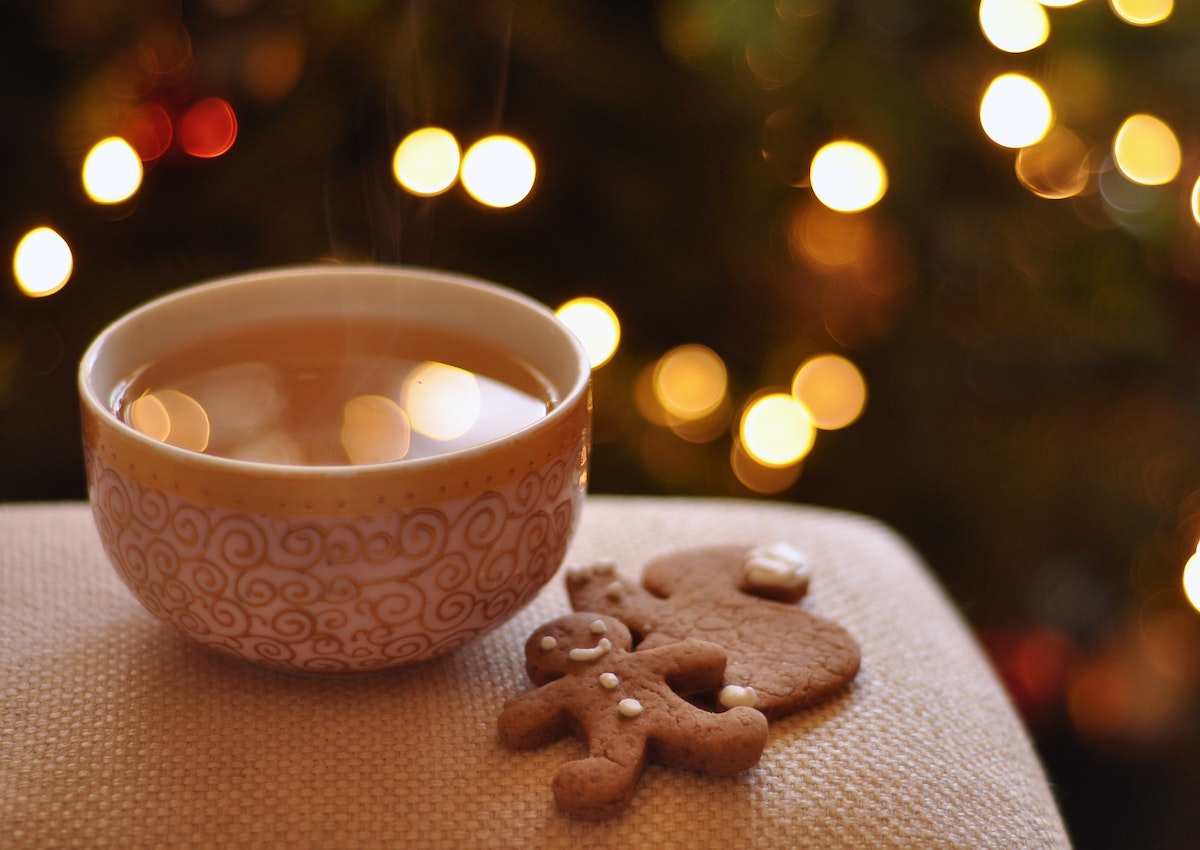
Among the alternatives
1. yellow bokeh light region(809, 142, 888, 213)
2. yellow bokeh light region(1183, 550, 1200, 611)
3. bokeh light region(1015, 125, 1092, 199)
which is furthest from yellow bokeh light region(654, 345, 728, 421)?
yellow bokeh light region(1183, 550, 1200, 611)

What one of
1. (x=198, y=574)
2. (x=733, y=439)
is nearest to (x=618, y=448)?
(x=733, y=439)

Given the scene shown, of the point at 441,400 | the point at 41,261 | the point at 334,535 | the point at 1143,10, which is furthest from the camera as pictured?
the point at 41,261

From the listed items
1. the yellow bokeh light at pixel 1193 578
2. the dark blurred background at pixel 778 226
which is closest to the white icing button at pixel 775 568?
the dark blurred background at pixel 778 226

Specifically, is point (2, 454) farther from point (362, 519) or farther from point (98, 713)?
point (362, 519)

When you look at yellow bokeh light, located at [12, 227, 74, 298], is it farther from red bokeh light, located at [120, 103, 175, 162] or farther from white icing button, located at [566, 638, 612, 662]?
white icing button, located at [566, 638, 612, 662]

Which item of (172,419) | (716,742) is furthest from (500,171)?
(716,742)

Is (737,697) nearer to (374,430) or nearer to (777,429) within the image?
(374,430)
